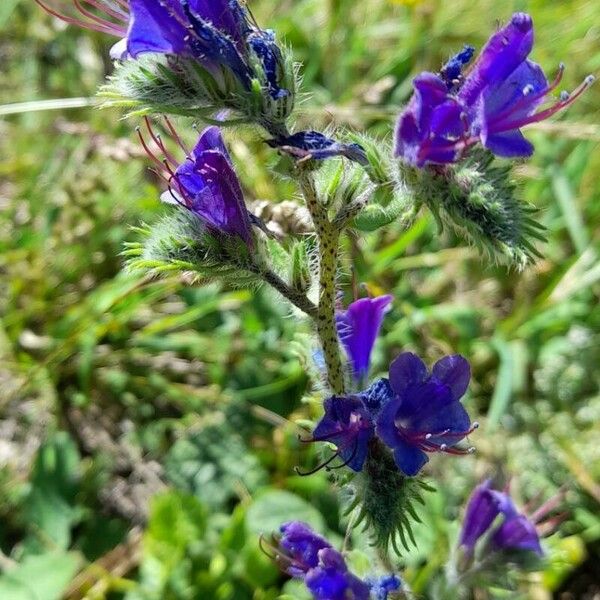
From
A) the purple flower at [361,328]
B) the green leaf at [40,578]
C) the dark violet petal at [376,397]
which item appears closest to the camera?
the dark violet petal at [376,397]

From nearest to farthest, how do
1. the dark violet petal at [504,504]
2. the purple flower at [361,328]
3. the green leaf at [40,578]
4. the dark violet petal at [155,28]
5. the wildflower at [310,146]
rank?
the dark violet petal at [155,28], the wildflower at [310,146], the purple flower at [361,328], the dark violet petal at [504,504], the green leaf at [40,578]

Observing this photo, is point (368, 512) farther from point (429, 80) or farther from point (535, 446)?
point (535, 446)

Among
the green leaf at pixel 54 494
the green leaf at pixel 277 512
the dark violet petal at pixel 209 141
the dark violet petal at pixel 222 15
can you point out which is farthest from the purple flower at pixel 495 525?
the green leaf at pixel 54 494

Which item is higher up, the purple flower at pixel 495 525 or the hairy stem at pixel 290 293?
the hairy stem at pixel 290 293

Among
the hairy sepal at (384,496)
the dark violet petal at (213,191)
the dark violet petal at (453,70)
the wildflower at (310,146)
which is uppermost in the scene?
the dark violet petal at (453,70)

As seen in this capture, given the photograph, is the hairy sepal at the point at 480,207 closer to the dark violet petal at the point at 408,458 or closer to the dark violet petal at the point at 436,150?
the dark violet petal at the point at 436,150

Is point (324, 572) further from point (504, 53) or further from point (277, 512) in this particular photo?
point (504, 53)

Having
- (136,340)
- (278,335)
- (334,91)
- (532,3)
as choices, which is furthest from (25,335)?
(532,3)
